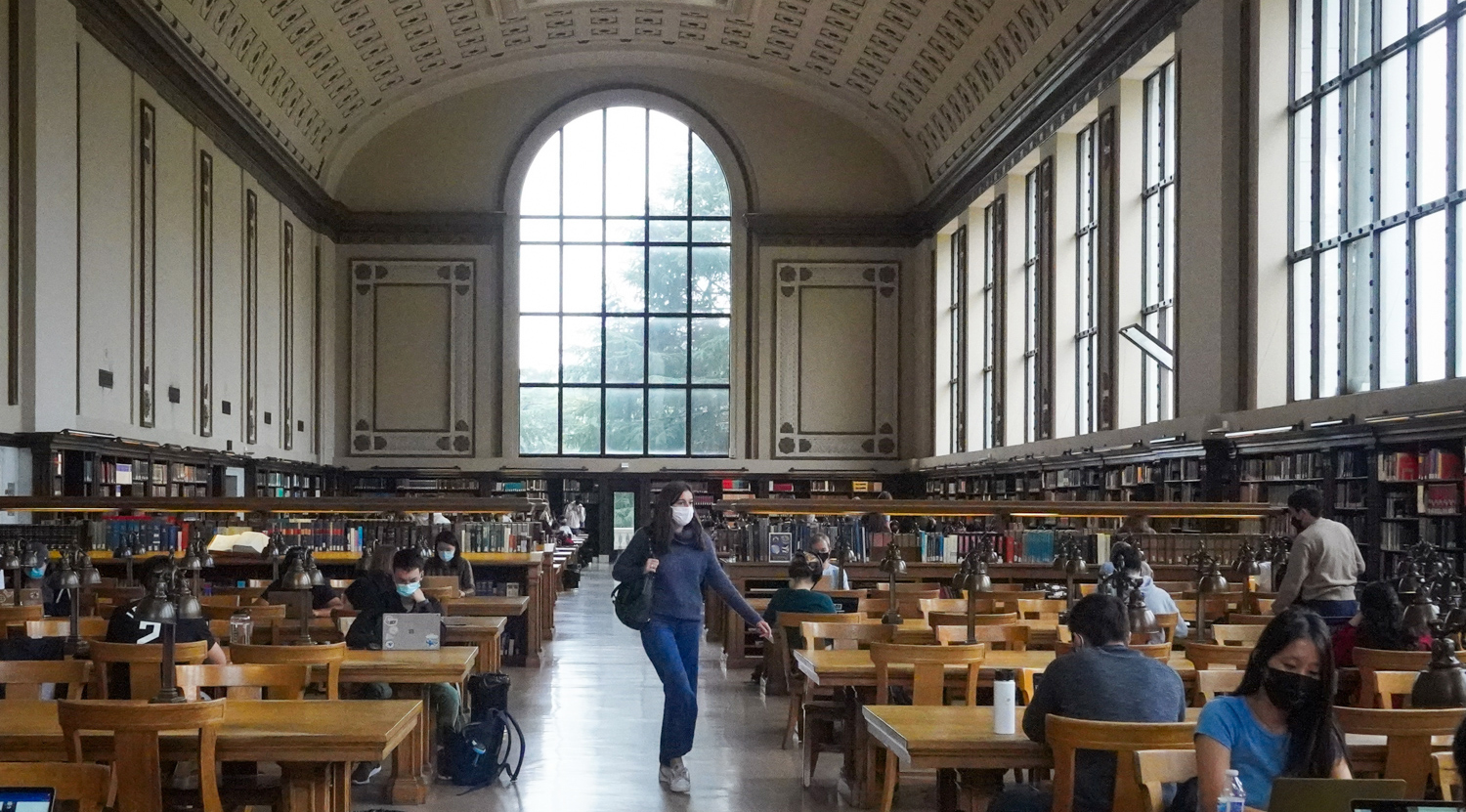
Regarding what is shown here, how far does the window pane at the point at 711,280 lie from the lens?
101 feet

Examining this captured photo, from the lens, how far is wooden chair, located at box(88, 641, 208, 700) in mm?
5941

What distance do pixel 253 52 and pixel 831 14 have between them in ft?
31.6

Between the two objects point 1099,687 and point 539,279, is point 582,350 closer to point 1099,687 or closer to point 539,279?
point 539,279

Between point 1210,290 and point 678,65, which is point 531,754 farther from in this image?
point 678,65

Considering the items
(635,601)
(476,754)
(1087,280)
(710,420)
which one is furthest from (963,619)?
(710,420)

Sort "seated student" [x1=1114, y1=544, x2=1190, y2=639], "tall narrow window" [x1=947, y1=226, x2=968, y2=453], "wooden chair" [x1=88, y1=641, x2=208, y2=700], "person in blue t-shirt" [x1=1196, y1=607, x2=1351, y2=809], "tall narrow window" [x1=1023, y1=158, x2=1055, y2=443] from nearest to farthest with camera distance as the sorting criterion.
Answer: "person in blue t-shirt" [x1=1196, y1=607, x2=1351, y2=809], "wooden chair" [x1=88, y1=641, x2=208, y2=700], "seated student" [x1=1114, y1=544, x2=1190, y2=639], "tall narrow window" [x1=1023, y1=158, x2=1055, y2=443], "tall narrow window" [x1=947, y1=226, x2=968, y2=453]

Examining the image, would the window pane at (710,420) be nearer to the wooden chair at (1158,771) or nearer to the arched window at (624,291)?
the arched window at (624,291)

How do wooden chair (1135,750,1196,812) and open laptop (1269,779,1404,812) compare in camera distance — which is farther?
wooden chair (1135,750,1196,812)

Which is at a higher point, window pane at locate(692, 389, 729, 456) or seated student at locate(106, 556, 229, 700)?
window pane at locate(692, 389, 729, 456)

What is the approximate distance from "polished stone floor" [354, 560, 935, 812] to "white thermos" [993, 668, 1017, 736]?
2.35 m

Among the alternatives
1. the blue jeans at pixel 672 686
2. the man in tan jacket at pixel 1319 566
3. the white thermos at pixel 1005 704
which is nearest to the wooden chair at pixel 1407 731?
the white thermos at pixel 1005 704

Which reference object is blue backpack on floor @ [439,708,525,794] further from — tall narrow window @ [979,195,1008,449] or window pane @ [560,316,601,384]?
window pane @ [560,316,601,384]

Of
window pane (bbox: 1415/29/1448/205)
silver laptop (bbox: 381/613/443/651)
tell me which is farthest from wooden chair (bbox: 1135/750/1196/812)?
window pane (bbox: 1415/29/1448/205)

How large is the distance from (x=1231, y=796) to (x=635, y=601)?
13.8 ft
